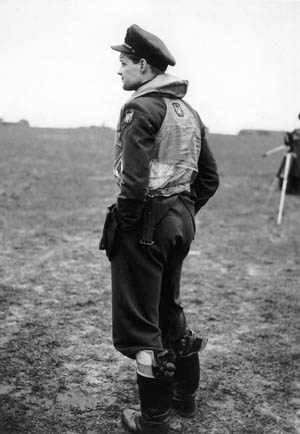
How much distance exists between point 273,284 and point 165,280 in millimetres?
3003

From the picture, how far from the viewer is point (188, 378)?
117 inches

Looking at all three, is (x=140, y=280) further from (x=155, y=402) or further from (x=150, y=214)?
(x=155, y=402)

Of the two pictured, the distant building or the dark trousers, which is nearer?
the dark trousers

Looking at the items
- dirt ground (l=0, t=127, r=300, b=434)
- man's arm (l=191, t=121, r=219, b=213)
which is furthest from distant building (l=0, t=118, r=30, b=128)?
man's arm (l=191, t=121, r=219, b=213)

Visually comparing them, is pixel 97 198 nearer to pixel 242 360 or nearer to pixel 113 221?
pixel 242 360

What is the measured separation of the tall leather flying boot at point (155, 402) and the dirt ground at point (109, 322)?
0.15 metres

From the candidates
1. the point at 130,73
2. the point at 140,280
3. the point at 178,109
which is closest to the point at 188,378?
the point at 140,280

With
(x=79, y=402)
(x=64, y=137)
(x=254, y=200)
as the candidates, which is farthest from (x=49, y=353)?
(x=64, y=137)

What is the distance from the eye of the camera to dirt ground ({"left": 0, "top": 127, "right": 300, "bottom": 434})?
297 centimetres

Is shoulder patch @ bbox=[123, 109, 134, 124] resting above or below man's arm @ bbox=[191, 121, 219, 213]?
above

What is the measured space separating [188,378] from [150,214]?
3.61ft

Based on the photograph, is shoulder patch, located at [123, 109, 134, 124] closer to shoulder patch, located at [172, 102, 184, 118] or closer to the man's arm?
shoulder patch, located at [172, 102, 184, 118]

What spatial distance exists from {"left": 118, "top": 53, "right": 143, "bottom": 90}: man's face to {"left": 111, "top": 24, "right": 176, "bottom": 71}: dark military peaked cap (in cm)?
5

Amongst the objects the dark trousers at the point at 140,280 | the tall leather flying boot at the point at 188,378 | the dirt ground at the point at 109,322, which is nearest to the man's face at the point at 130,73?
the dark trousers at the point at 140,280
